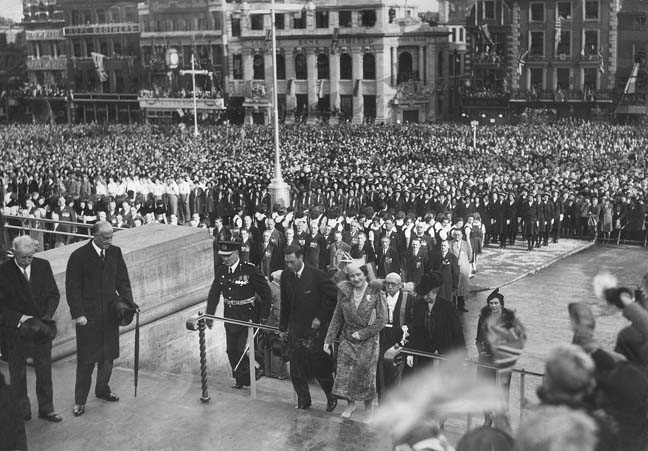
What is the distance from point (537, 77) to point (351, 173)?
38.9 meters

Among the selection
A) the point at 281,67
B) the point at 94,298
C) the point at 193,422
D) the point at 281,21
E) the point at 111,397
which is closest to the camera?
the point at 193,422

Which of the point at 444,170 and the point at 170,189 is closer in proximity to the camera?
the point at 170,189

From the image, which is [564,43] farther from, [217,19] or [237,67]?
[217,19]

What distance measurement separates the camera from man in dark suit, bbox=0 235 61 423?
848 centimetres

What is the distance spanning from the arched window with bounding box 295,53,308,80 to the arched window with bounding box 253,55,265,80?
3.71 meters

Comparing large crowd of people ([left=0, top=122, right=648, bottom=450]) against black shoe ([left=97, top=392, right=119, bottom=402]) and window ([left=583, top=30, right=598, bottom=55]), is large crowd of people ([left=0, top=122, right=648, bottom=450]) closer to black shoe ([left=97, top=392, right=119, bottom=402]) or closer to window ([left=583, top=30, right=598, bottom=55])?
black shoe ([left=97, top=392, right=119, bottom=402])

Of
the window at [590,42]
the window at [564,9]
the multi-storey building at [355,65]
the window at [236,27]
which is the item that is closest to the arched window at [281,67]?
the multi-storey building at [355,65]

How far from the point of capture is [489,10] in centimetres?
7156

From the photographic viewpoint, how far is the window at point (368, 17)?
7625 centimetres

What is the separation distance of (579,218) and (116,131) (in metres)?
41.4

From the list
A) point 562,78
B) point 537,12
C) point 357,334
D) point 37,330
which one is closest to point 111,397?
point 37,330

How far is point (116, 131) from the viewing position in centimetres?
6297

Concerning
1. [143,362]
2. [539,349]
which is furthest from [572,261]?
[143,362]

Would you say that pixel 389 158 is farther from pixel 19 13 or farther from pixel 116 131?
pixel 19 13
